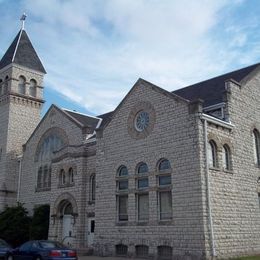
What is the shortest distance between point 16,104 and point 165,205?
989 inches

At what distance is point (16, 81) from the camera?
143ft

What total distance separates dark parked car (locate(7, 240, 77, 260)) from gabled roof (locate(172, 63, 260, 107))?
502 inches

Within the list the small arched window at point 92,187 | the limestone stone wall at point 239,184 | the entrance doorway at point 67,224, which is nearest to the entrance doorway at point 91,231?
the entrance doorway at point 67,224

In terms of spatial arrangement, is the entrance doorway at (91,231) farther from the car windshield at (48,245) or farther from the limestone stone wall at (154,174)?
the car windshield at (48,245)

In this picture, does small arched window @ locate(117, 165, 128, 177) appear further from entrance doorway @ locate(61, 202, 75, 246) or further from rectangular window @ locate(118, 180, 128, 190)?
entrance doorway @ locate(61, 202, 75, 246)

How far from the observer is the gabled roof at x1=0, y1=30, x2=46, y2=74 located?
44.8m

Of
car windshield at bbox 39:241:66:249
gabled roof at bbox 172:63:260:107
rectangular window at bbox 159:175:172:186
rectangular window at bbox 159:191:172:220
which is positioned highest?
gabled roof at bbox 172:63:260:107

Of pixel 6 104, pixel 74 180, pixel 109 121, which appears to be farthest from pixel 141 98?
pixel 6 104

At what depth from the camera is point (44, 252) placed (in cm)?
1848

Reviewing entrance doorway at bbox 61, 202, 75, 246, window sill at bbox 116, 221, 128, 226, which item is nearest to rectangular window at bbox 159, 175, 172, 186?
window sill at bbox 116, 221, 128, 226

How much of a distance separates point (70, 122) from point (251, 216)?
17.1 meters

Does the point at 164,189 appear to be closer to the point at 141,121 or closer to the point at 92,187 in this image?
the point at 141,121

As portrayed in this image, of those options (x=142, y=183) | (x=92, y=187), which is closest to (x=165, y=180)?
(x=142, y=183)

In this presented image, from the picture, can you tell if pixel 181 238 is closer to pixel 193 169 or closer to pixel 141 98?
pixel 193 169
